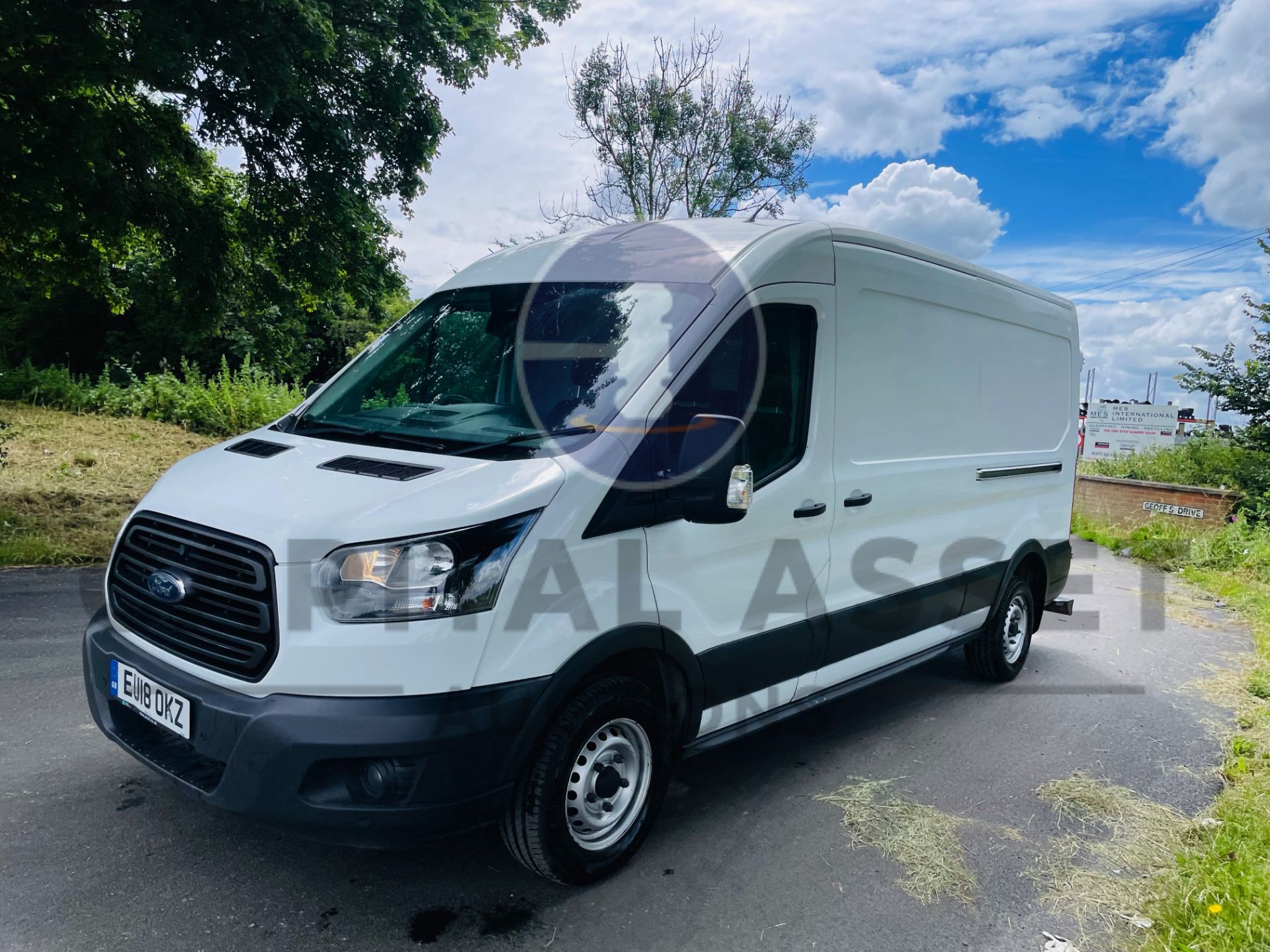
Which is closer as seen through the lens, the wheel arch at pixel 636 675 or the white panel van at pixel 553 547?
the white panel van at pixel 553 547

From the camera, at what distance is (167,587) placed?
9.69 feet

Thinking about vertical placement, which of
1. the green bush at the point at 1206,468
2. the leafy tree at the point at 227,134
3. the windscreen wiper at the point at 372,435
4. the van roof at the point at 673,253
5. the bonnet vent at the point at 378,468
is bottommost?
the green bush at the point at 1206,468

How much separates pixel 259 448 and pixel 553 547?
1.36 m

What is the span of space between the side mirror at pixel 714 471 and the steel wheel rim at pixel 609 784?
2.64 ft

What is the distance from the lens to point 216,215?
9172 mm

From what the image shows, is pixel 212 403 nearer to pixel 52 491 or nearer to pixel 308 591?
pixel 52 491

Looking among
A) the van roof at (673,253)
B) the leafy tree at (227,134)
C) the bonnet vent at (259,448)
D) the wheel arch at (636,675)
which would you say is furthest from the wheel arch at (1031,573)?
the leafy tree at (227,134)

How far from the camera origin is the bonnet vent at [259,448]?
3324 mm

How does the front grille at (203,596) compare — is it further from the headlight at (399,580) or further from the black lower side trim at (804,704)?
the black lower side trim at (804,704)

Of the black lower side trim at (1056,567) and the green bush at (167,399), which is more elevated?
the green bush at (167,399)

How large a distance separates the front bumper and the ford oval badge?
0.33 metres

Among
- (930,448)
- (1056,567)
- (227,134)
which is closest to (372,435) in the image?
(930,448)

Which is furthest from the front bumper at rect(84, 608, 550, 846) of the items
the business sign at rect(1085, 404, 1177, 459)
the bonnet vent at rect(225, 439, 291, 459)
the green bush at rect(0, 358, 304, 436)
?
the business sign at rect(1085, 404, 1177, 459)

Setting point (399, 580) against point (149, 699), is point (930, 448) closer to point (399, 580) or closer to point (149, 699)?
point (399, 580)
